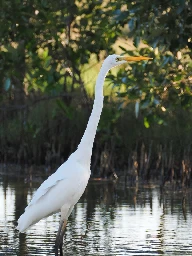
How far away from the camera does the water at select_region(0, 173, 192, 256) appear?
9.23 metres

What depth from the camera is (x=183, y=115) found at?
1555 centimetres

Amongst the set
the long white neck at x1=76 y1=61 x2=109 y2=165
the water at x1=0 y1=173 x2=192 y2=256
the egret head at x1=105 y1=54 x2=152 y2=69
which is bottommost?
the water at x1=0 y1=173 x2=192 y2=256

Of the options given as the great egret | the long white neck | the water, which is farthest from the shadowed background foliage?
the great egret

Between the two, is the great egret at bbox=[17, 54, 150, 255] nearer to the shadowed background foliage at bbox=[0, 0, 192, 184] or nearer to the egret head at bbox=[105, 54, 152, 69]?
the egret head at bbox=[105, 54, 152, 69]

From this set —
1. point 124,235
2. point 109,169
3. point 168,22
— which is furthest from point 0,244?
point 109,169

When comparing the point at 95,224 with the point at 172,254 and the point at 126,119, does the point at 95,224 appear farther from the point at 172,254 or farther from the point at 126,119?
the point at 126,119

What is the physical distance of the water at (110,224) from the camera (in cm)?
923

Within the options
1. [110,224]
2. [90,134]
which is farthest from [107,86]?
[90,134]

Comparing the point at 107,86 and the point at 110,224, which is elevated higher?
the point at 107,86

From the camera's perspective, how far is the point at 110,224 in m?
10.7

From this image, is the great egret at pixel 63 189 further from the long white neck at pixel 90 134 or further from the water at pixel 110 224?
the water at pixel 110 224

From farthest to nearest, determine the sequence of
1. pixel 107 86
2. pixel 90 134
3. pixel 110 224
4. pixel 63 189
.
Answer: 1. pixel 107 86
2. pixel 110 224
3. pixel 90 134
4. pixel 63 189

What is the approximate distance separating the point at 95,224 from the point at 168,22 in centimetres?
246

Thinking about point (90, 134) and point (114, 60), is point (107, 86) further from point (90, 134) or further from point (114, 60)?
point (90, 134)
